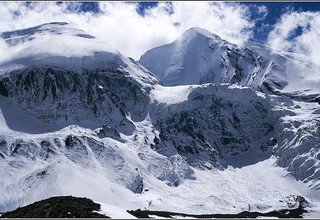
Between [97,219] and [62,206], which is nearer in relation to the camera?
[97,219]

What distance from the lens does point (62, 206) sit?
97812 mm

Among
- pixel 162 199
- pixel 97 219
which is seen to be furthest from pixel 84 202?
pixel 162 199

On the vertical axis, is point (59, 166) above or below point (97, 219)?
below

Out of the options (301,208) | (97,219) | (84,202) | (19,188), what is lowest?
(19,188)

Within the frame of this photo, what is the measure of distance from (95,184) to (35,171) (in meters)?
19.6

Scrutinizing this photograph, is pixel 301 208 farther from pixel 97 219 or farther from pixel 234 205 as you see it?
pixel 97 219

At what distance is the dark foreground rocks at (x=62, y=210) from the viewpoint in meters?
93.5

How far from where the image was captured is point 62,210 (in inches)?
3740

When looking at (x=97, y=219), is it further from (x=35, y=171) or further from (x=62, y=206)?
(x=35, y=171)

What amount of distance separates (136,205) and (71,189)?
1864 cm

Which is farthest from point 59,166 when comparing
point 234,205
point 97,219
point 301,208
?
point 97,219

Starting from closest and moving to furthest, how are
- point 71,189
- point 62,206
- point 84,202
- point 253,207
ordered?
1. point 62,206
2. point 84,202
3. point 71,189
4. point 253,207

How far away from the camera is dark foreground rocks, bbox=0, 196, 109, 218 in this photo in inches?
3680

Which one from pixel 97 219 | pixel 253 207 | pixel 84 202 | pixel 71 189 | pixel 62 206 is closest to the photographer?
pixel 97 219
